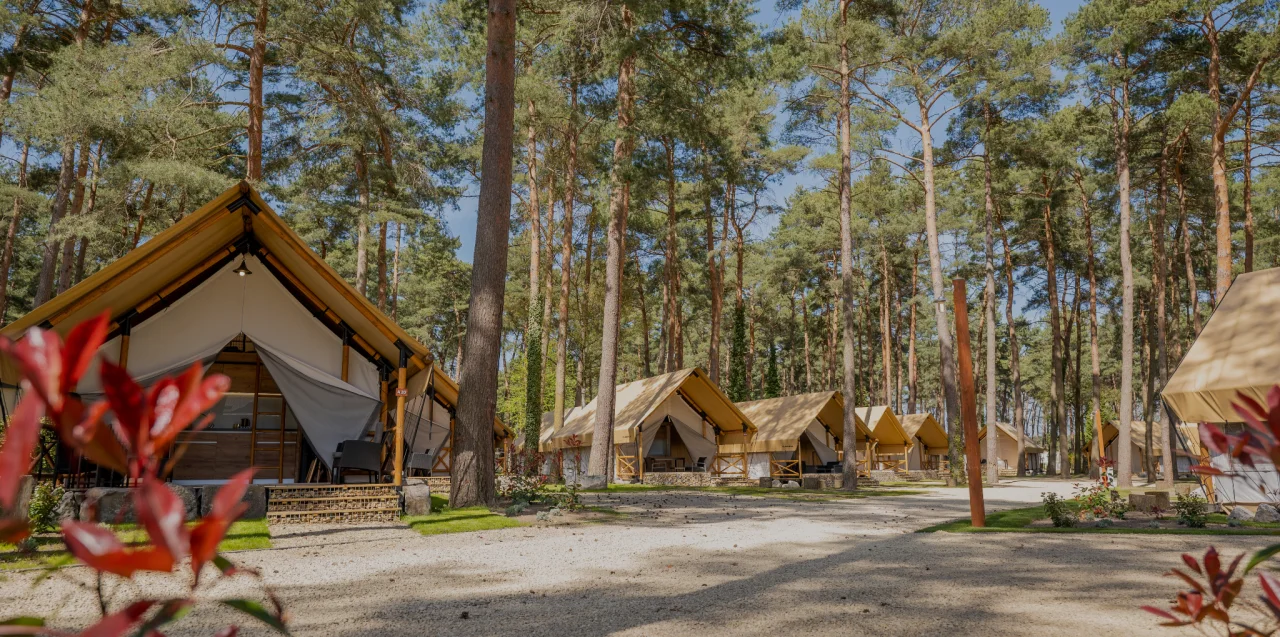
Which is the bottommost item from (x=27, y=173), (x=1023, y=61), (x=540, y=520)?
(x=540, y=520)

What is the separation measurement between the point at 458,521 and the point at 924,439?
89.0ft

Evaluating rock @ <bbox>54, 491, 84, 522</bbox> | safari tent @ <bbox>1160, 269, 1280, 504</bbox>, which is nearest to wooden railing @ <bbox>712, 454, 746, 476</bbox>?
safari tent @ <bbox>1160, 269, 1280, 504</bbox>

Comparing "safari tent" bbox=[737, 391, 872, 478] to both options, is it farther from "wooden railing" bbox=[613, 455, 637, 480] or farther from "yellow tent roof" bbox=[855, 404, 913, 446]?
"wooden railing" bbox=[613, 455, 637, 480]

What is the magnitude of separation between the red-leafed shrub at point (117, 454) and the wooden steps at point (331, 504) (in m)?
8.26

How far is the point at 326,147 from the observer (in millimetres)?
16094

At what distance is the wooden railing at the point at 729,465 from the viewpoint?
849 inches

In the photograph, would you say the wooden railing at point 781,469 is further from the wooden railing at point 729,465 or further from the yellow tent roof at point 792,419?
the wooden railing at point 729,465

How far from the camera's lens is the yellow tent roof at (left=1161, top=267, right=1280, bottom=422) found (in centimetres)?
964

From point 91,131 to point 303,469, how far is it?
25.3 feet

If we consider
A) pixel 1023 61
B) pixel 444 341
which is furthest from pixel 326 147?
pixel 444 341

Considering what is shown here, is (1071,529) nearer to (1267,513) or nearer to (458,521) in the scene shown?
(1267,513)

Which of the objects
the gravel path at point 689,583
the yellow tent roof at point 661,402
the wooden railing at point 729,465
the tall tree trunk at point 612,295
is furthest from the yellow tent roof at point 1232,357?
the wooden railing at point 729,465

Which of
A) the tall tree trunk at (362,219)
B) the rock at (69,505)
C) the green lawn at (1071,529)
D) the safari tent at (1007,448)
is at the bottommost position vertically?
the safari tent at (1007,448)

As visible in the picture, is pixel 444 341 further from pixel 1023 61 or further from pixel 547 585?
pixel 547 585
